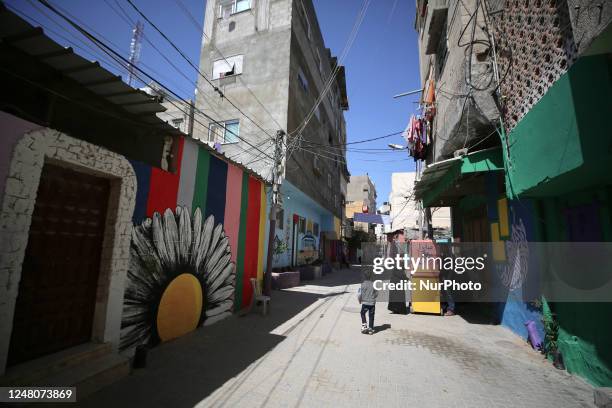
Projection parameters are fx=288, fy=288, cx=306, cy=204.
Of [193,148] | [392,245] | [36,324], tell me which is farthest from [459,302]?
[36,324]

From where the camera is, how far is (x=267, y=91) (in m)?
14.1

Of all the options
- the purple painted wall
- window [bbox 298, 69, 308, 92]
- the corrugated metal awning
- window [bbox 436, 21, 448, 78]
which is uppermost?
window [bbox 298, 69, 308, 92]

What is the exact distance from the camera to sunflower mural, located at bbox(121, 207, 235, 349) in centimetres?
511

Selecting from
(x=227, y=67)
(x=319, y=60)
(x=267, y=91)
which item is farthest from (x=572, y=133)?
(x=319, y=60)

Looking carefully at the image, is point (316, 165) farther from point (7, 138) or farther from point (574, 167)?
point (7, 138)

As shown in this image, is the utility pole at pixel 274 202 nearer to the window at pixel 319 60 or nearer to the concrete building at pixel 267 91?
the concrete building at pixel 267 91

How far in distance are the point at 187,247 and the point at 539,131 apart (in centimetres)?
676

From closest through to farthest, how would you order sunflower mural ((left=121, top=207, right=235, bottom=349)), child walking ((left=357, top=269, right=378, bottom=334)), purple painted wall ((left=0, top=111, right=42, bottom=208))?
1. purple painted wall ((left=0, top=111, right=42, bottom=208))
2. sunflower mural ((left=121, top=207, right=235, bottom=349))
3. child walking ((left=357, top=269, right=378, bottom=334))

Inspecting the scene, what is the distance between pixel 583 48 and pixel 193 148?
257 inches

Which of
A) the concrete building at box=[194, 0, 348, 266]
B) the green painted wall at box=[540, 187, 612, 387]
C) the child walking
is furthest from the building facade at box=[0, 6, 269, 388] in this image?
the green painted wall at box=[540, 187, 612, 387]

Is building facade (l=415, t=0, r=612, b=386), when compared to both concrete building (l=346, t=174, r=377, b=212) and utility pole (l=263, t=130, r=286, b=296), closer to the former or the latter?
utility pole (l=263, t=130, r=286, b=296)

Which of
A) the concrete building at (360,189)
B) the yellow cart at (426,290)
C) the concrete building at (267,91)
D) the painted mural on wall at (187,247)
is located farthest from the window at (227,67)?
the concrete building at (360,189)

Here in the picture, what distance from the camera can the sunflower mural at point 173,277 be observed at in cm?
511

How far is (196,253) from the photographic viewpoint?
6.60 meters
